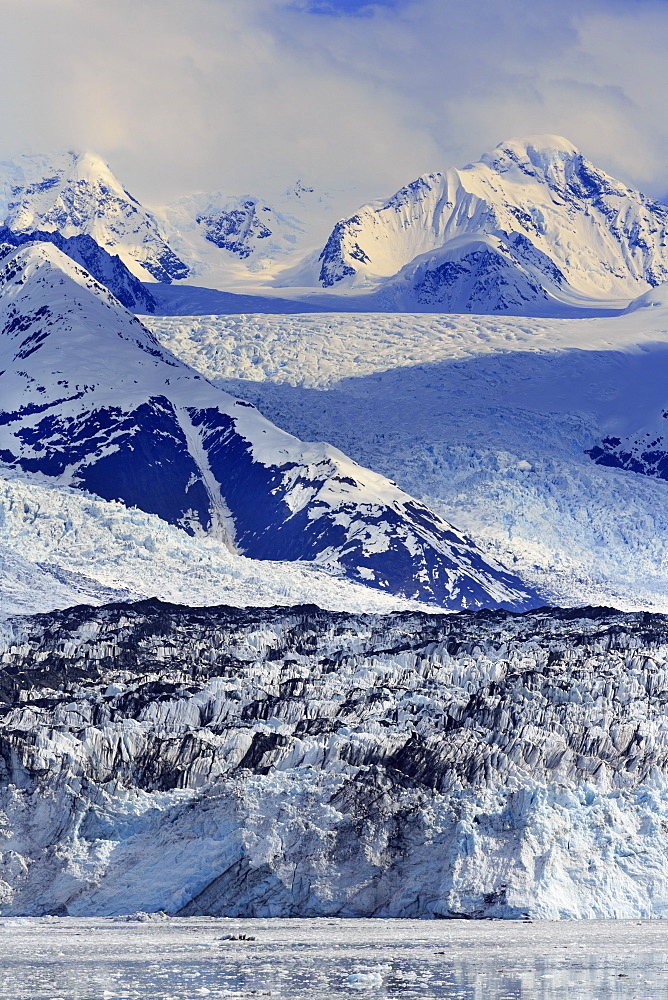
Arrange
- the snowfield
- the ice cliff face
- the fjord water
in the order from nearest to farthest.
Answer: the fjord water
the ice cliff face
the snowfield

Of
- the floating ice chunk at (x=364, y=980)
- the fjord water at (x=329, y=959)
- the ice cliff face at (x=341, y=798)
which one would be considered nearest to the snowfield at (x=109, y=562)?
the ice cliff face at (x=341, y=798)

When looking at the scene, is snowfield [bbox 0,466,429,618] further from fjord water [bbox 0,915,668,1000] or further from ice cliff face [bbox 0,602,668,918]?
fjord water [bbox 0,915,668,1000]

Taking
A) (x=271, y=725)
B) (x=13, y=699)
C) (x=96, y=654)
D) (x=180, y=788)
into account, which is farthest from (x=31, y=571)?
(x=180, y=788)

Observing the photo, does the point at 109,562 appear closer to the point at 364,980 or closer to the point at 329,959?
the point at 329,959

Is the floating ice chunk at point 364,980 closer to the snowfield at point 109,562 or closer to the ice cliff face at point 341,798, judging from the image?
the ice cliff face at point 341,798

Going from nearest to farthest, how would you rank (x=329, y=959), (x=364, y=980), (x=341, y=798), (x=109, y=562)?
(x=364, y=980) < (x=329, y=959) < (x=341, y=798) < (x=109, y=562)

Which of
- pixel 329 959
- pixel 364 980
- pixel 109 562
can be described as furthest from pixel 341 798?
pixel 109 562

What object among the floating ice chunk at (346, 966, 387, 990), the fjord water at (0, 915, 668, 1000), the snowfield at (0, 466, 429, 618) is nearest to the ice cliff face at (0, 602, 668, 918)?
the fjord water at (0, 915, 668, 1000)
